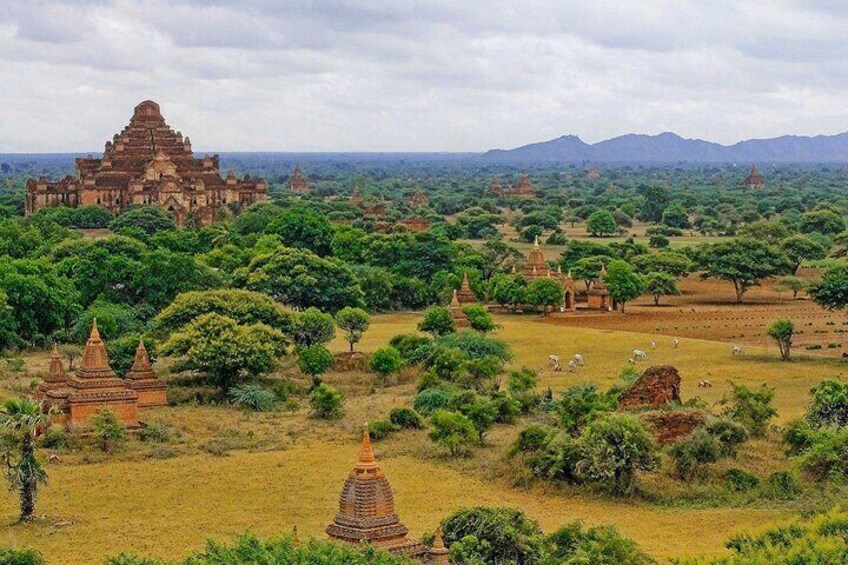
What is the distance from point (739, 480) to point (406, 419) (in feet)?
36.9

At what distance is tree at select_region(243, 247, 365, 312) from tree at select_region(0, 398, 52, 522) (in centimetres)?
3030

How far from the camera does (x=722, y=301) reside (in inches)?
2985

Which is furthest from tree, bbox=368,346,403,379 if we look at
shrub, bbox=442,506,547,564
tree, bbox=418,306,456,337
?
shrub, bbox=442,506,547,564

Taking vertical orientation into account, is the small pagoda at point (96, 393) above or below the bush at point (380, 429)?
above

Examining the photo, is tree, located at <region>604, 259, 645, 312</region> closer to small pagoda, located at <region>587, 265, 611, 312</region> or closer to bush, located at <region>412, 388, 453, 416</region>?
small pagoda, located at <region>587, 265, 611, 312</region>

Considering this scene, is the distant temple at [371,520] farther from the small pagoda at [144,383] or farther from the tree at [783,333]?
the tree at [783,333]

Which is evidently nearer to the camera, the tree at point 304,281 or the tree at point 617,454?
the tree at point 617,454

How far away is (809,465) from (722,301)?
42599 mm

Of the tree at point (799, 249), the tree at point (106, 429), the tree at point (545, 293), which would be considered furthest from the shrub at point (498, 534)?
the tree at point (799, 249)

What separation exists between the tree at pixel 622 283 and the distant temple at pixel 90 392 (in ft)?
109

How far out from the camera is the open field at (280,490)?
30.6 metres

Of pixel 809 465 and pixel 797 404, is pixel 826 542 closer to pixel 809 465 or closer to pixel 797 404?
pixel 809 465

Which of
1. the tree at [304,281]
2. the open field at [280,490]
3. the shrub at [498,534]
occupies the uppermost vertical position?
the tree at [304,281]

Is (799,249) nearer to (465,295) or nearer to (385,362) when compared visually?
(465,295)
